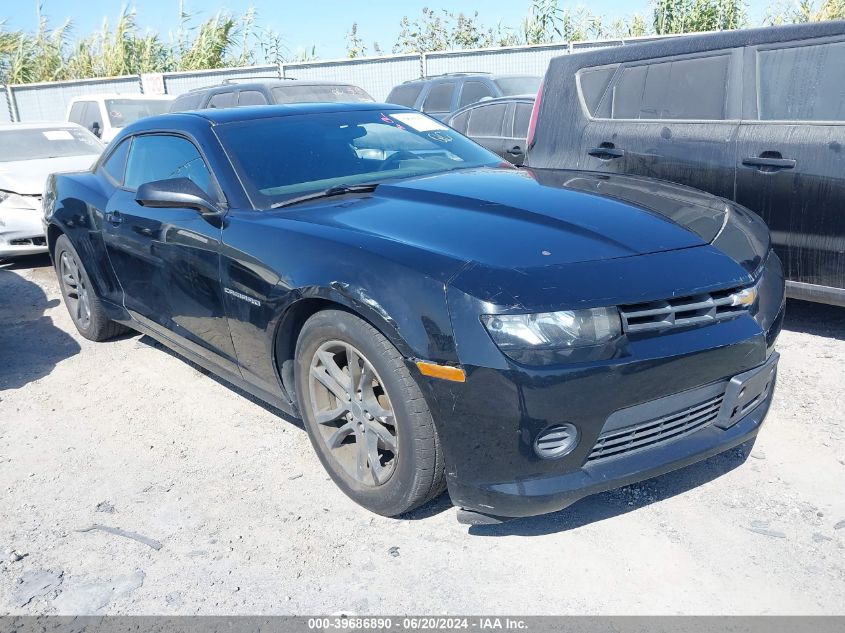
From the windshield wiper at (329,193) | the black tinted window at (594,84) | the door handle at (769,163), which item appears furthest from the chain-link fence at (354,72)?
the windshield wiper at (329,193)

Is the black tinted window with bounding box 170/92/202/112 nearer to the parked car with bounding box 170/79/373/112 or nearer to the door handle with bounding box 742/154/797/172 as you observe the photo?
the parked car with bounding box 170/79/373/112

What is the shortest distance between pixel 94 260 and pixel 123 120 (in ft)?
28.0

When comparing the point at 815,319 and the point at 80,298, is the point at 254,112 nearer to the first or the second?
the point at 80,298

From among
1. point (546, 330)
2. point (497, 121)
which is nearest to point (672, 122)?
point (546, 330)

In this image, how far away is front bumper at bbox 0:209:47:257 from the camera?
24.2 ft

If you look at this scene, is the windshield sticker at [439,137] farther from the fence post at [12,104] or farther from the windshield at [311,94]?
the fence post at [12,104]

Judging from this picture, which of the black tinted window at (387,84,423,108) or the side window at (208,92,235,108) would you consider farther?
the black tinted window at (387,84,423,108)

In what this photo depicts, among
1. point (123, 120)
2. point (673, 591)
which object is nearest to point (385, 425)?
point (673, 591)

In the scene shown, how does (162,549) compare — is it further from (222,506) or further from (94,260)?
(94,260)

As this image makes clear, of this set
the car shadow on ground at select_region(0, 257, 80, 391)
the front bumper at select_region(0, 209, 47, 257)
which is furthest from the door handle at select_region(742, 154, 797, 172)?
the front bumper at select_region(0, 209, 47, 257)

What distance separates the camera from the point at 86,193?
182 inches

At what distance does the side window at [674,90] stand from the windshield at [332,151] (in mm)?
1468

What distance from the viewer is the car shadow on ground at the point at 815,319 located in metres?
4.61

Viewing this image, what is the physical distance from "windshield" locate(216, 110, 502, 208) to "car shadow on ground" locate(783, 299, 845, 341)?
2.19m
